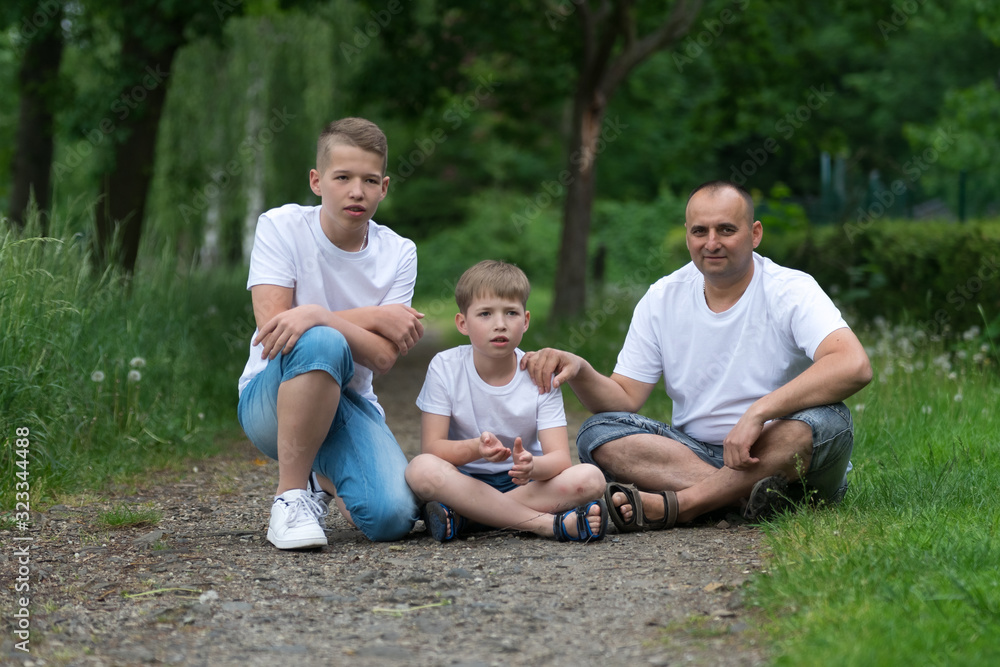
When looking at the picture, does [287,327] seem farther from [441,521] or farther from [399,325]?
[441,521]

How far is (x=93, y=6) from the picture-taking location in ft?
33.6

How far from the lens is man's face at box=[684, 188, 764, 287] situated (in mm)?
3695

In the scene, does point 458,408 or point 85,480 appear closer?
point 458,408

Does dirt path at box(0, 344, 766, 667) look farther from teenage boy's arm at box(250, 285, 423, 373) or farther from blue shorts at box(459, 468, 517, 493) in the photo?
teenage boy's arm at box(250, 285, 423, 373)

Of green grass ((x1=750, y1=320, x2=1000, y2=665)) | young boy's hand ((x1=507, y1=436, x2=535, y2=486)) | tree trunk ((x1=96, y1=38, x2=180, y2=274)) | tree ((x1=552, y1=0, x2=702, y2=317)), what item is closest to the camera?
green grass ((x1=750, y1=320, x2=1000, y2=665))

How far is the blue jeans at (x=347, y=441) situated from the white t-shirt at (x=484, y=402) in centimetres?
27

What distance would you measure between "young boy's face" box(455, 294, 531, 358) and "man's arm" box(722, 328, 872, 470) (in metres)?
0.79

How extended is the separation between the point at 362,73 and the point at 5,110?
11.5m

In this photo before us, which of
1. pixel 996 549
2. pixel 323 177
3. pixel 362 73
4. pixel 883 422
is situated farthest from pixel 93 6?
pixel 996 549

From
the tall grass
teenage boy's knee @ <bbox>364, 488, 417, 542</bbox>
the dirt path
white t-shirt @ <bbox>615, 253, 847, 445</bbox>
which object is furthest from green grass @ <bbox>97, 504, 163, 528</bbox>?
white t-shirt @ <bbox>615, 253, 847, 445</bbox>

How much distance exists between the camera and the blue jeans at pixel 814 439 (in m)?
3.59

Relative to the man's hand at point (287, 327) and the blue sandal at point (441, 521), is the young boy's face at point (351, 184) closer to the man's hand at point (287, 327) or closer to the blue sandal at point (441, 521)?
the man's hand at point (287, 327)

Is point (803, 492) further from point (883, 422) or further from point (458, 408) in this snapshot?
point (883, 422)

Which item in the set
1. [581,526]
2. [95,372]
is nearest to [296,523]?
[581,526]
